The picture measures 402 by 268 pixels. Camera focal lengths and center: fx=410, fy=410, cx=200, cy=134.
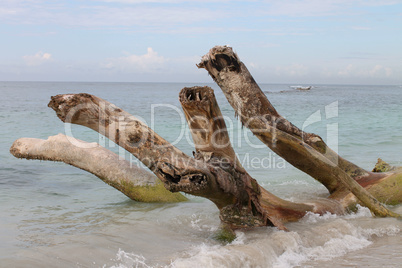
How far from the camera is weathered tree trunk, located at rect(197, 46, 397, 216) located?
4.38 meters

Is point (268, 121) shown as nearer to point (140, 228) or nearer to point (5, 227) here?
point (140, 228)

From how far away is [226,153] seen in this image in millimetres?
3920

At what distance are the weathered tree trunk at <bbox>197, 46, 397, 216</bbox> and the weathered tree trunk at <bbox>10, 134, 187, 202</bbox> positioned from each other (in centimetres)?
156

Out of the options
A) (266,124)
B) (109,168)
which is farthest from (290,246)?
(109,168)

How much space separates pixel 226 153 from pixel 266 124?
2.40 feet

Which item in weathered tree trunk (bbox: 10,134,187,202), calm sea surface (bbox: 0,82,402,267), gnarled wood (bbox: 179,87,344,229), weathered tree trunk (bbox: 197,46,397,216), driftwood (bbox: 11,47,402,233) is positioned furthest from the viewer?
weathered tree trunk (bbox: 10,134,187,202)

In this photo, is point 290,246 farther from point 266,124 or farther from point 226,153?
point 266,124

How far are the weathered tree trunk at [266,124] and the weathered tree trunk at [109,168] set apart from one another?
5.11 feet

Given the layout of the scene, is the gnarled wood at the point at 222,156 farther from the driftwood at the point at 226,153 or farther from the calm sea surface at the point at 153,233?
the calm sea surface at the point at 153,233

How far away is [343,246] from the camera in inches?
152

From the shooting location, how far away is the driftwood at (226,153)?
3.33 metres

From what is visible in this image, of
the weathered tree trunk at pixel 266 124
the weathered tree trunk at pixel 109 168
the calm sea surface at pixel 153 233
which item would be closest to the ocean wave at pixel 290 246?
the calm sea surface at pixel 153 233

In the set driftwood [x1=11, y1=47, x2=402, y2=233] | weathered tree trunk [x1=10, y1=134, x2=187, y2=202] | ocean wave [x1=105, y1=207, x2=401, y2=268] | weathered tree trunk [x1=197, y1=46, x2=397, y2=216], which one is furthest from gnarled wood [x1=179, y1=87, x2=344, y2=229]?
weathered tree trunk [x1=10, y1=134, x2=187, y2=202]

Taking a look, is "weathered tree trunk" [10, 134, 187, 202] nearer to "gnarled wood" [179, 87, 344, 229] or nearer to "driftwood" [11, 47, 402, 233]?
"driftwood" [11, 47, 402, 233]
